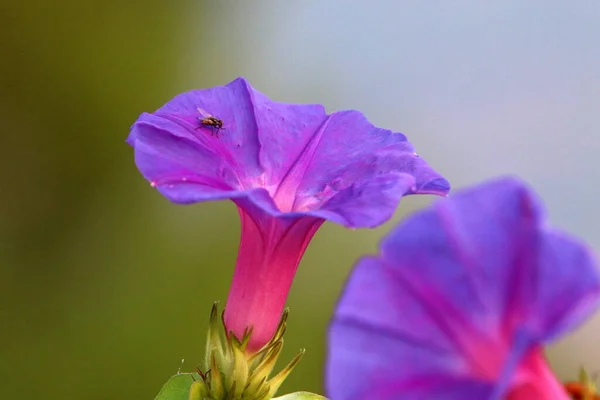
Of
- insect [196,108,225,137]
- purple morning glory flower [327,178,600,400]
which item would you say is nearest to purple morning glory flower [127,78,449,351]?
insect [196,108,225,137]

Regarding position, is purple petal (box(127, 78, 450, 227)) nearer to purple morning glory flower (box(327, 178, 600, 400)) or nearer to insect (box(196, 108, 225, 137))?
insect (box(196, 108, 225, 137))

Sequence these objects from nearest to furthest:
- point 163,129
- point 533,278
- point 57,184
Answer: point 533,278 < point 163,129 < point 57,184

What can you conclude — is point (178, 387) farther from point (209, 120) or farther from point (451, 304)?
point (451, 304)

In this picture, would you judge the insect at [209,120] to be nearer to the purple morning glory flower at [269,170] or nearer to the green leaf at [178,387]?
the purple morning glory flower at [269,170]

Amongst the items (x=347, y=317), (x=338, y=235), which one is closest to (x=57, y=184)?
(x=338, y=235)

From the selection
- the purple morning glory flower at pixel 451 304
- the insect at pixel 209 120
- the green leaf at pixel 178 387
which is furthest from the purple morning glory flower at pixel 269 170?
the purple morning glory flower at pixel 451 304

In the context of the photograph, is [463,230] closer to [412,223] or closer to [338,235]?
Answer: [412,223]

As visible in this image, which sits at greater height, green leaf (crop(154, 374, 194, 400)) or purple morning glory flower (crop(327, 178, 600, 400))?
purple morning glory flower (crop(327, 178, 600, 400))
